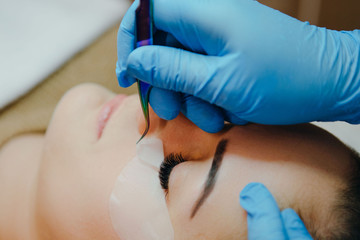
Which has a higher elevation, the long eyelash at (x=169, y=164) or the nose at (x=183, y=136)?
the nose at (x=183, y=136)

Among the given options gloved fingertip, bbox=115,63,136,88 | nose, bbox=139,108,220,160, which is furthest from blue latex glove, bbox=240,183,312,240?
gloved fingertip, bbox=115,63,136,88

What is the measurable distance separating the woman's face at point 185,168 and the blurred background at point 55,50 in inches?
11.1

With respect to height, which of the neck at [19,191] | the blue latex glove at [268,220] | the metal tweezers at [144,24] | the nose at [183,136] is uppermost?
the metal tweezers at [144,24]

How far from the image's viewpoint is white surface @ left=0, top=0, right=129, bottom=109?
1210 mm

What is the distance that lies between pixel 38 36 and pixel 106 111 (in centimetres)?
57

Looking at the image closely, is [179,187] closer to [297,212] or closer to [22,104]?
[297,212]

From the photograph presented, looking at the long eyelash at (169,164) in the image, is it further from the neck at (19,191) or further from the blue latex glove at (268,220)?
the neck at (19,191)

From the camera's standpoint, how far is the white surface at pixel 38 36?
3.97 feet

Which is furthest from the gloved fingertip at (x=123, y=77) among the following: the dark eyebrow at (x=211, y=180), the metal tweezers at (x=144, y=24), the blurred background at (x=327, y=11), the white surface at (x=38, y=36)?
the blurred background at (x=327, y=11)

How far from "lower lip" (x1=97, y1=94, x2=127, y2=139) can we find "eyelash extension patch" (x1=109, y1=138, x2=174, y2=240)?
210 mm

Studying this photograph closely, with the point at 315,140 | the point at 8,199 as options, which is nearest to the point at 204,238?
the point at 315,140

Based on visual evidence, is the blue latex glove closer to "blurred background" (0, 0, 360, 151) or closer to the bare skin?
the bare skin

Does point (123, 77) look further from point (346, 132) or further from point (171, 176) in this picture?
point (346, 132)

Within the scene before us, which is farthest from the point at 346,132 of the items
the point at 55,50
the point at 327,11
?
the point at 55,50
